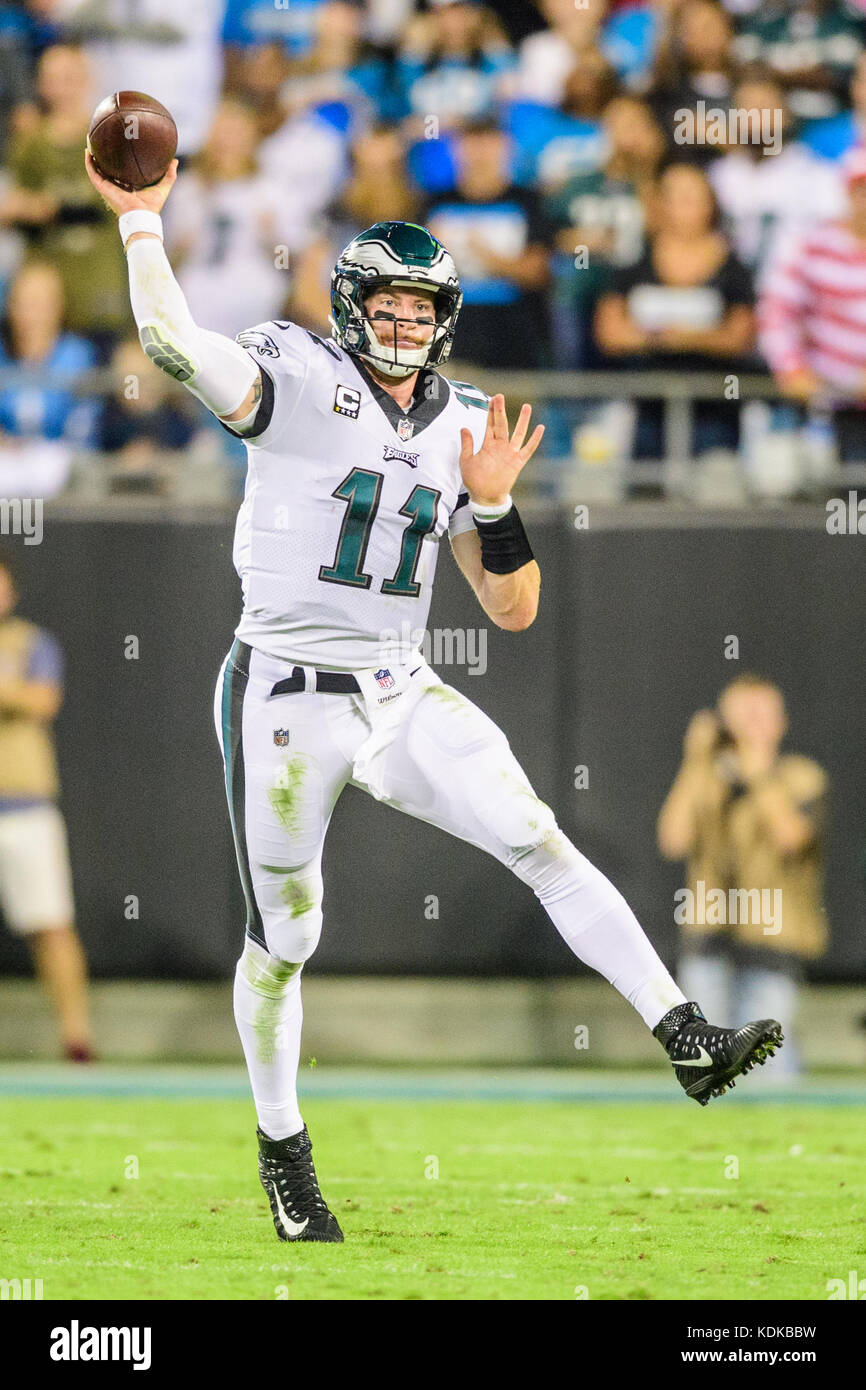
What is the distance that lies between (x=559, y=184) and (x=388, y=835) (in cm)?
323

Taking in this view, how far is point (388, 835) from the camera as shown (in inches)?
325

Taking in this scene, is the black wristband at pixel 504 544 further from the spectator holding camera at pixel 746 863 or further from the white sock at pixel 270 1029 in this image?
the spectator holding camera at pixel 746 863

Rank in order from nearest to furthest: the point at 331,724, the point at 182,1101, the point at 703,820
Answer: the point at 331,724
the point at 182,1101
the point at 703,820

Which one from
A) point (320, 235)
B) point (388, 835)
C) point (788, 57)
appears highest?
point (788, 57)

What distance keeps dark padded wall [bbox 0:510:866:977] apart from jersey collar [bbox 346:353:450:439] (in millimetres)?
3256

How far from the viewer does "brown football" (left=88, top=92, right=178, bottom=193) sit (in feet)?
15.1

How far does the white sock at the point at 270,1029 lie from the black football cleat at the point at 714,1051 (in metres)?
1.03

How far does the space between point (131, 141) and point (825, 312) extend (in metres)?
4.79

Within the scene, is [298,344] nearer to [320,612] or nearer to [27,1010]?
[320,612]

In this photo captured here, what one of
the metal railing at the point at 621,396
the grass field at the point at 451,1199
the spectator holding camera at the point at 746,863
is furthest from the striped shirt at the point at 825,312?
the grass field at the point at 451,1199

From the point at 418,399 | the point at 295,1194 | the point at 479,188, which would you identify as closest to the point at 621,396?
the point at 479,188

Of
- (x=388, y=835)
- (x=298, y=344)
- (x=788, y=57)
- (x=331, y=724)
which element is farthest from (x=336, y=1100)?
(x=788, y=57)

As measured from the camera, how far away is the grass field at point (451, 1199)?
174 inches

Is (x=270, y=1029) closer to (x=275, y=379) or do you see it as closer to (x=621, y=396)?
(x=275, y=379)
